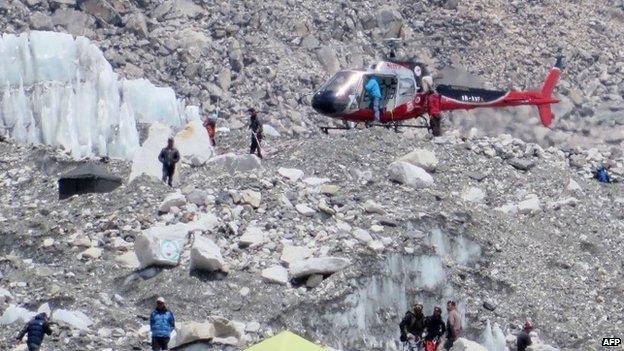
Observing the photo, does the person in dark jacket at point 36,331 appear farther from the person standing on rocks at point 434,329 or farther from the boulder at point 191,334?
the person standing on rocks at point 434,329

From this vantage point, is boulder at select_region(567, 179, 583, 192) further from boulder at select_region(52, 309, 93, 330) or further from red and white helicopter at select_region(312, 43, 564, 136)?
boulder at select_region(52, 309, 93, 330)

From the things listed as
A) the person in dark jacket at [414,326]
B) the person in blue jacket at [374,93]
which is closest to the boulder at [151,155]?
the person in blue jacket at [374,93]

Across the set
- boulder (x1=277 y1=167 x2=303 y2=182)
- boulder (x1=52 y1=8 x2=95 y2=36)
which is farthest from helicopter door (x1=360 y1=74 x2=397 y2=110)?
boulder (x1=52 y1=8 x2=95 y2=36)

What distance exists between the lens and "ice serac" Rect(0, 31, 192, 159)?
34.3 meters

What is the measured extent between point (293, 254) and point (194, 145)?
18.7 ft

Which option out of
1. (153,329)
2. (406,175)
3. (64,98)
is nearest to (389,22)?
(64,98)

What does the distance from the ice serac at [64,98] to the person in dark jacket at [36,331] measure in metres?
9.65

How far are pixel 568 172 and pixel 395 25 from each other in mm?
16881

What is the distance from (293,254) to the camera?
27.8 meters

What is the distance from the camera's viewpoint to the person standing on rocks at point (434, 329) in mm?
25922

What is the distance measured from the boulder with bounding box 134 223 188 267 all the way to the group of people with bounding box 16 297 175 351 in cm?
255

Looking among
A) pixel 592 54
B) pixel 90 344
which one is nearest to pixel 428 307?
pixel 90 344

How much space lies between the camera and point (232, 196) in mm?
29172

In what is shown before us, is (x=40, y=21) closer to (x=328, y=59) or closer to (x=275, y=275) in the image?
(x=328, y=59)
